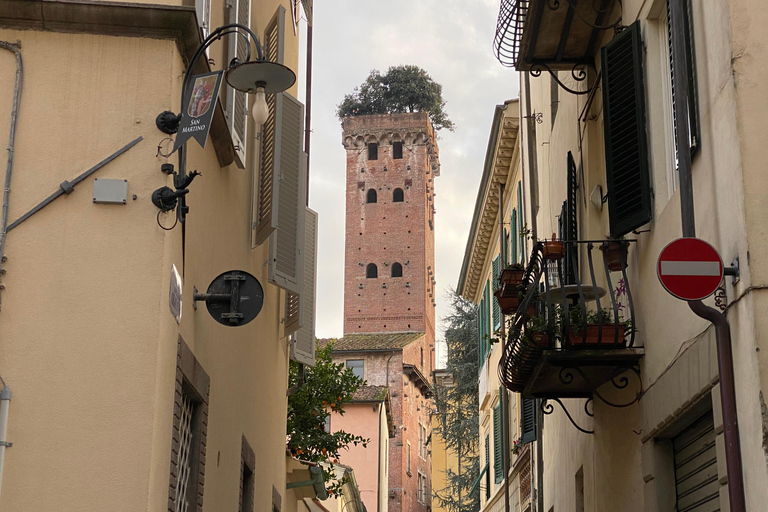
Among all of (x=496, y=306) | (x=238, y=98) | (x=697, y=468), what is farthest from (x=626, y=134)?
Answer: (x=496, y=306)

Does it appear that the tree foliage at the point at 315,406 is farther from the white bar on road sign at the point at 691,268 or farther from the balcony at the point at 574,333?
the white bar on road sign at the point at 691,268

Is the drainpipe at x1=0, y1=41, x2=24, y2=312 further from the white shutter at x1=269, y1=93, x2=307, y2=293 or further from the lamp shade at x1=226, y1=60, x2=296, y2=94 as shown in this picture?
the white shutter at x1=269, y1=93, x2=307, y2=293

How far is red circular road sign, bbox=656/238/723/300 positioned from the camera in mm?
5156

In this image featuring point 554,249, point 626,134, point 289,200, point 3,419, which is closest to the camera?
point 3,419

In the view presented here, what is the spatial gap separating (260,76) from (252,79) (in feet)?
0.24

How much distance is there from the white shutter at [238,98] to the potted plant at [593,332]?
284cm

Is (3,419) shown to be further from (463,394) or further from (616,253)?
(463,394)

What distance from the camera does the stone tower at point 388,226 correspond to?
69500mm

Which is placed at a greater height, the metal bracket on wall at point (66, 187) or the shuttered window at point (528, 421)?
the shuttered window at point (528, 421)

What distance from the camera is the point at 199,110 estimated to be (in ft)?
18.7

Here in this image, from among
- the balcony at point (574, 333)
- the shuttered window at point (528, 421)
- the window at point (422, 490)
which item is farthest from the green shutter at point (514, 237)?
the window at point (422, 490)

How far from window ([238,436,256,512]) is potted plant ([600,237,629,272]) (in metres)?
3.75

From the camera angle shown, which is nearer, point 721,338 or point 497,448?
point 721,338

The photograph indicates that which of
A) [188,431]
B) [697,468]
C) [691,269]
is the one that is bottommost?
[697,468]
